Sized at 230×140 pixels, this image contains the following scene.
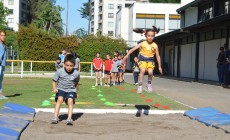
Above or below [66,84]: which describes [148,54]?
above

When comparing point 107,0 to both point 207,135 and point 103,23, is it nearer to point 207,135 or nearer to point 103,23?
point 103,23

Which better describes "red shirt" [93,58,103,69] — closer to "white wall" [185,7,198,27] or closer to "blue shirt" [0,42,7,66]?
"blue shirt" [0,42,7,66]

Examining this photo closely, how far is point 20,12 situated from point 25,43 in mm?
73515

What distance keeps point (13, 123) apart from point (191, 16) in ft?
103

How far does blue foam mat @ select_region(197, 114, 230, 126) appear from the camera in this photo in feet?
28.9

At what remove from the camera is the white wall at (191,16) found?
3581 cm

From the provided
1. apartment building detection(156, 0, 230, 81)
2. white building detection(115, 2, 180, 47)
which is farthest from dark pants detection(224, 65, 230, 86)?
white building detection(115, 2, 180, 47)

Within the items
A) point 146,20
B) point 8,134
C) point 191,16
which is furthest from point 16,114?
point 146,20

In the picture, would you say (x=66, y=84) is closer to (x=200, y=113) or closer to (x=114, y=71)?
(x=200, y=113)

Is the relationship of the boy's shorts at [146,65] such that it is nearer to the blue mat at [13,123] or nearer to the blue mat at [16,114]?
the blue mat at [16,114]

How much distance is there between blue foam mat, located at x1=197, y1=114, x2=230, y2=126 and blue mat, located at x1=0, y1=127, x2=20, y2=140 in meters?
4.33

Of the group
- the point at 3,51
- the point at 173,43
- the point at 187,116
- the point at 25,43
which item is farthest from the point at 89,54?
the point at 187,116

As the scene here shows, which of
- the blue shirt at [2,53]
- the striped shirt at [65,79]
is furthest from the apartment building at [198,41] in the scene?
the striped shirt at [65,79]

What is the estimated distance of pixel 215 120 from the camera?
360 inches
